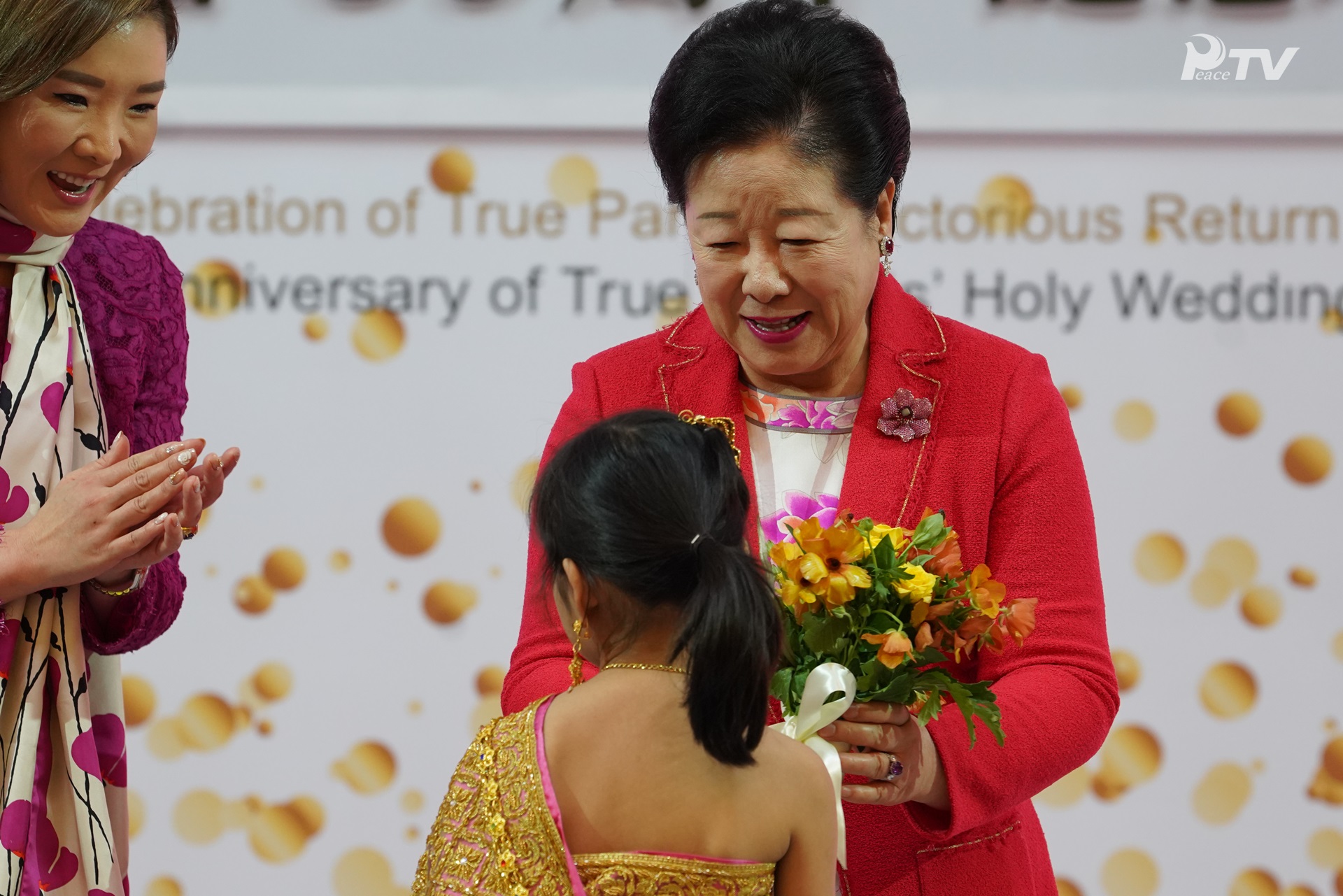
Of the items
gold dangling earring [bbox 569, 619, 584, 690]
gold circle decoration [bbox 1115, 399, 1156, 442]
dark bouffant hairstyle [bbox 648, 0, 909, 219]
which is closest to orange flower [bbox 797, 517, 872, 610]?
gold dangling earring [bbox 569, 619, 584, 690]

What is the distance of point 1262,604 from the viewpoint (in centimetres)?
319

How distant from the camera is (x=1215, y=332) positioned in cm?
318

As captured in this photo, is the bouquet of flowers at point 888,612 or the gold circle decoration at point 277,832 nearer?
the bouquet of flowers at point 888,612

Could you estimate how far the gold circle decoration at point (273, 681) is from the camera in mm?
3227

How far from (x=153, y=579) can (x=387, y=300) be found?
148 cm

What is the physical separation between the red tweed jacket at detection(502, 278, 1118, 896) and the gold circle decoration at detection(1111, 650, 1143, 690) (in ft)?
4.82

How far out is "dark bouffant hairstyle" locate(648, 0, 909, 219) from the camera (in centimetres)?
166

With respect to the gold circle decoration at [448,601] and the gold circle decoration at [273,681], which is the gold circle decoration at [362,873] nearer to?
the gold circle decoration at [273,681]

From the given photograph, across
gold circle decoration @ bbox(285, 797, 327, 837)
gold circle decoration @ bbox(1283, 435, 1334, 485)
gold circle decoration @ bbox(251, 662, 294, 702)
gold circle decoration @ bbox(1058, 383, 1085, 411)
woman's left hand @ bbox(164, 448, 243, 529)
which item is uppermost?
gold circle decoration @ bbox(1058, 383, 1085, 411)

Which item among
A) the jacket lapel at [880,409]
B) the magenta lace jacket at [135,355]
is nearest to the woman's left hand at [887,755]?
the jacket lapel at [880,409]

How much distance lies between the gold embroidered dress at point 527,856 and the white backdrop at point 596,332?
5.92 ft

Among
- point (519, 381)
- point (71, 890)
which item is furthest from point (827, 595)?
point (519, 381)

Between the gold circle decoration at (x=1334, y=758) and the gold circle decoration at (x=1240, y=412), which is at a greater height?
the gold circle decoration at (x=1240, y=412)

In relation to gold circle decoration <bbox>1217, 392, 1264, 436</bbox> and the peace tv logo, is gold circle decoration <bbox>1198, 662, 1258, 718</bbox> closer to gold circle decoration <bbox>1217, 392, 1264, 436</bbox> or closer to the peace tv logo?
gold circle decoration <bbox>1217, 392, 1264, 436</bbox>
